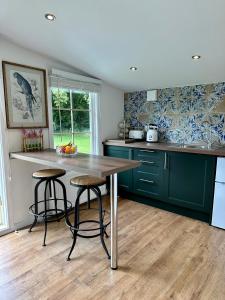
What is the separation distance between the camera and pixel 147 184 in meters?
3.12

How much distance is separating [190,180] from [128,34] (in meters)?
1.85

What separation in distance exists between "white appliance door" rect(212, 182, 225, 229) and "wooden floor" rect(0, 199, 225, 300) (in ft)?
0.34

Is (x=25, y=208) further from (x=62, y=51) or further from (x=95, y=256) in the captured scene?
(x=62, y=51)

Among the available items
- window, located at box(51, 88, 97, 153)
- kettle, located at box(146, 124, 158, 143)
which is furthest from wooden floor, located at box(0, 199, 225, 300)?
kettle, located at box(146, 124, 158, 143)

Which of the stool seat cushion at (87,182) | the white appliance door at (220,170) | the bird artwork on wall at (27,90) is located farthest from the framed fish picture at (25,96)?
the white appliance door at (220,170)

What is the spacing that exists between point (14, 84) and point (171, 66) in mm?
1852

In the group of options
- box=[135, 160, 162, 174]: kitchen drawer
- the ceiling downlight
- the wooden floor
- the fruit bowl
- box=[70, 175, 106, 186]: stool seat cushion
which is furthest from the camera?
box=[135, 160, 162, 174]: kitchen drawer

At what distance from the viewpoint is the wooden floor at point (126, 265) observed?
62.1 inches

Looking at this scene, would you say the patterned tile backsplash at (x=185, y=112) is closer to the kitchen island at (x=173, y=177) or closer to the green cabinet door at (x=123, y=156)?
the kitchen island at (x=173, y=177)

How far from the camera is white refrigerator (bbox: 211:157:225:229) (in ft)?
7.93

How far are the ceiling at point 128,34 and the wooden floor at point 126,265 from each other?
77.5 inches

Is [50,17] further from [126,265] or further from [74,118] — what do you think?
[126,265]

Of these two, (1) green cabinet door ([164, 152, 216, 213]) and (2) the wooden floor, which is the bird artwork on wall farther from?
(1) green cabinet door ([164, 152, 216, 213])

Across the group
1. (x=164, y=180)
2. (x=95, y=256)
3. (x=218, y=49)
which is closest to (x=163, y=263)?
(x=95, y=256)
